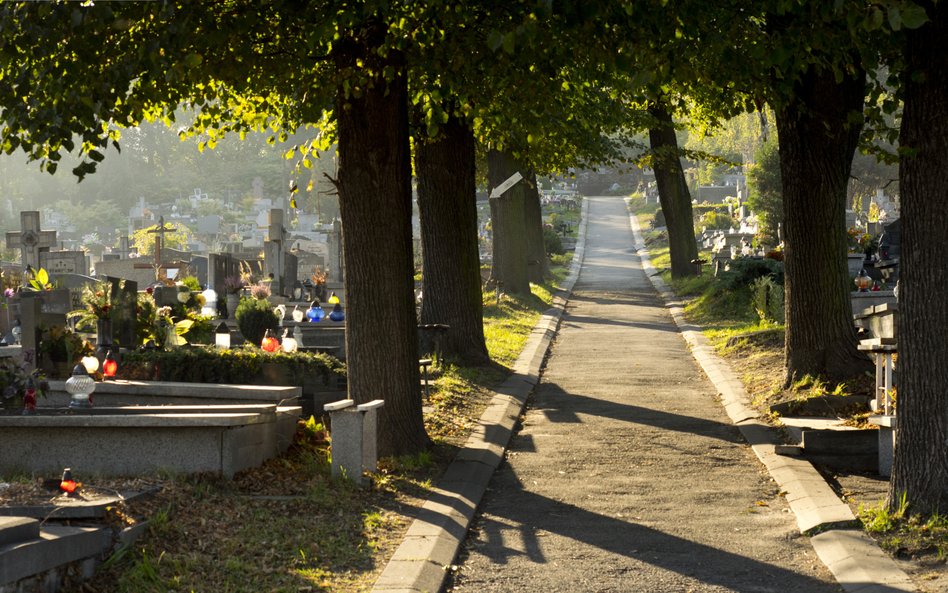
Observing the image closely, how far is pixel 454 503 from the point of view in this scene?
334 inches

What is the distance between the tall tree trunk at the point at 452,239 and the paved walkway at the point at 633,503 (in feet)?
4.71

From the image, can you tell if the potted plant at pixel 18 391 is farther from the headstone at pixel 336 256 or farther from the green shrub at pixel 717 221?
the green shrub at pixel 717 221

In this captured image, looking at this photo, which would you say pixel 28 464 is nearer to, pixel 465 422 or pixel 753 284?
pixel 465 422

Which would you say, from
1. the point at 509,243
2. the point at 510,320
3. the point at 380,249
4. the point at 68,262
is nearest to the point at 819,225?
the point at 380,249

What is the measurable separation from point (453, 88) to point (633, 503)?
3.46 meters

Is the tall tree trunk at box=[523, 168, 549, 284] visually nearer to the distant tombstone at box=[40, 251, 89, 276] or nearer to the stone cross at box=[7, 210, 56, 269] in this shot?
the distant tombstone at box=[40, 251, 89, 276]

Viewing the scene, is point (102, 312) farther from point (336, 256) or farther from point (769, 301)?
point (336, 256)

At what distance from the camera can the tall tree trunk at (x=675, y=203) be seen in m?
30.5

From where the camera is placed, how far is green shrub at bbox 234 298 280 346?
57.4 ft

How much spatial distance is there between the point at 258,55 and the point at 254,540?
4004 mm

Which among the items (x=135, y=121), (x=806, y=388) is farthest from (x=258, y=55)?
(x=806, y=388)

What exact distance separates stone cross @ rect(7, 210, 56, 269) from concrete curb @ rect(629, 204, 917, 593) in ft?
63.7

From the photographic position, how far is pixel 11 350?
43.8 feet

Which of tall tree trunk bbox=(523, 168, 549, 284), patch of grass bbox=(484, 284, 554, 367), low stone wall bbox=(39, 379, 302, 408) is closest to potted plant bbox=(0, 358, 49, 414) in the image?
low stone wall bbox=(39, 379, 302, 408)
